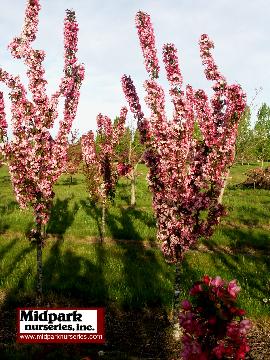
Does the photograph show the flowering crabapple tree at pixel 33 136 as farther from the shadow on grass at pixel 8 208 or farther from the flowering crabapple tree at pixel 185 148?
the shadow on grass at pixel 8 208

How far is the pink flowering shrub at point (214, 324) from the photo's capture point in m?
3.59

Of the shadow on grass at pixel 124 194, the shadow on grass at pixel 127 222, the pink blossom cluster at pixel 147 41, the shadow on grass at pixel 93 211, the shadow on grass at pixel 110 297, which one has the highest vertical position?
the pink blossom cluster at pixel 147 41

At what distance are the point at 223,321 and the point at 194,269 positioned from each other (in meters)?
7.46

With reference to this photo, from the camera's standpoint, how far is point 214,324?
362 cm

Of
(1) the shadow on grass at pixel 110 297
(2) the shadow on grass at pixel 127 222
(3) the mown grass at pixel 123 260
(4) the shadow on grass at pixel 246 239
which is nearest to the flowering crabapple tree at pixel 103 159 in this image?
(2) the shadow on grass at pixel 127 222

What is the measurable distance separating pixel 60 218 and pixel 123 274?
8514mm

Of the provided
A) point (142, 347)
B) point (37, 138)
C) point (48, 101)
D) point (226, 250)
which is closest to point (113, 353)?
point (142, 347)

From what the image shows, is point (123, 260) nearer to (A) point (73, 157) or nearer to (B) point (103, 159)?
(B) point (103, 159)

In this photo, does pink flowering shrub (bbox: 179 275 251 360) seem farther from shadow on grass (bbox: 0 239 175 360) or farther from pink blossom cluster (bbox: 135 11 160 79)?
pink blossom cluster (bbox: 135 11 160 79)

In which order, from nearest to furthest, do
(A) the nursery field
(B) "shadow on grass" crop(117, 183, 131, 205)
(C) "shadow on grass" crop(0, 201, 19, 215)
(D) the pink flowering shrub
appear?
(D) the pink flowering shrub → (A) the nursery field → (C) "shadow on grass" crop(0, 201, 19, 215) → (B) "shadow on grass" crop(117, 183, 131, 205)

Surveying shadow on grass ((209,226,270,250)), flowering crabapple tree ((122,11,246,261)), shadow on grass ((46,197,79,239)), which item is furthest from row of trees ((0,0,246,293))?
shadow on grass ((46,197,79,239))

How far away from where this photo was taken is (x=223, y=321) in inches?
143

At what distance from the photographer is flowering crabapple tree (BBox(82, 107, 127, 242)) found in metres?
15.1

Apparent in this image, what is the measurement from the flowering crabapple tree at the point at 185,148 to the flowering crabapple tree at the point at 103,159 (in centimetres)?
707
